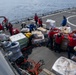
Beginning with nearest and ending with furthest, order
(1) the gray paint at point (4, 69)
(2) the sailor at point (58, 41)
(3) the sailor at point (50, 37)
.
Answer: (1) the gray paint at point (4, 69) → (2) the sailor at point (58, 41) → (3) the sailor at point (50, 37)

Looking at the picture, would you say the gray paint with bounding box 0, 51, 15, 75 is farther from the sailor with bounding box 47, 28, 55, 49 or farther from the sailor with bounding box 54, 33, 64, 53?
the sailor with bounding box 47, 28, 55, 49

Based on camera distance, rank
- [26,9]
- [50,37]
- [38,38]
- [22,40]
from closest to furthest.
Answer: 1. [50,37]
2. [22,40]
3. [38,38]
4. [26,9]

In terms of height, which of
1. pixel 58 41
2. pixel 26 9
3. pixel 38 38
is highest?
pixel 58 41

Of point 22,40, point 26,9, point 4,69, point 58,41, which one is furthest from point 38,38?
point 26,9

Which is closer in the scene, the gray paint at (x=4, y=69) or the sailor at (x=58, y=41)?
the gray paint at (x=4, y=69)

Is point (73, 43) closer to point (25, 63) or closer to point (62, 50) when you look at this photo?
point (62, 50)

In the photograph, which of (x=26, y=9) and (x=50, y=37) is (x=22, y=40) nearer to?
(x=50, y=37)

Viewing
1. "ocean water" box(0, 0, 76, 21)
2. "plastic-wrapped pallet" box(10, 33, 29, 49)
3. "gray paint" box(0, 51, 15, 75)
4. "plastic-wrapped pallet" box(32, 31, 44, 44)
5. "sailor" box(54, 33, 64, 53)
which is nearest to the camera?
"gray paint" box(0, 51, 15, 75)

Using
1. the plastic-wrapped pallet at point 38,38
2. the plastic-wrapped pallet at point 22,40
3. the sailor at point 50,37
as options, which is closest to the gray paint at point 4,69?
the sailor at point 50,37

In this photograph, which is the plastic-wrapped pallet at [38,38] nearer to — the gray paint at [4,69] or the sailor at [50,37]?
the sailor at [50,37]

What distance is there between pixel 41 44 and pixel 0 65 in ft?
36.8

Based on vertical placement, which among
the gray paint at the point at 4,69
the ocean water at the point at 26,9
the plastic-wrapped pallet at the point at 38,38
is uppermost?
the gray paint at the point at 4,69

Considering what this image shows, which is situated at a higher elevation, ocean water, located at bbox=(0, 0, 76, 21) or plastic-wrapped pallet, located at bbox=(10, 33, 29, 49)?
plastic-wrapped pallet, located at bbox=(10, 33, 29, 49)

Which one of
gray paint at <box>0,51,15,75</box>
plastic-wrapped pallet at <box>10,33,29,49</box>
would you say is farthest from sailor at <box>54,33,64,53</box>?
gray paint at <box>0,51,15,75</box>
